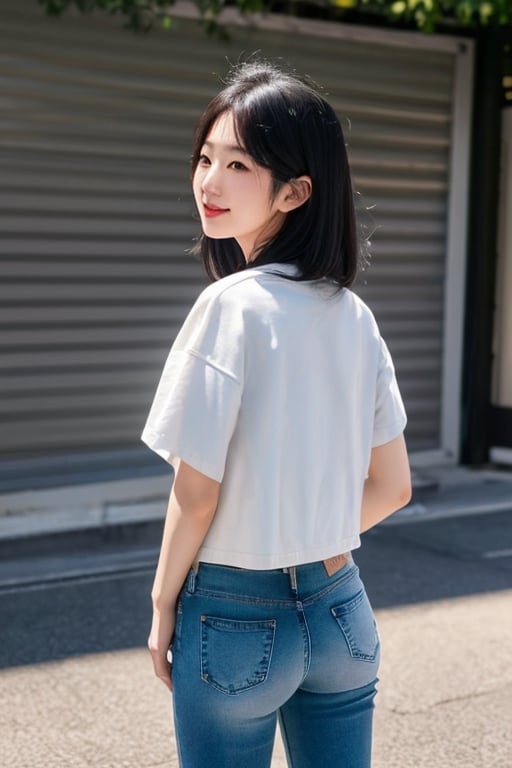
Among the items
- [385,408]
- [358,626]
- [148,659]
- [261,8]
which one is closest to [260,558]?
[358,626]

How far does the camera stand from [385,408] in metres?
1.83

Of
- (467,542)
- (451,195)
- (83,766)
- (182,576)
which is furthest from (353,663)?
(451,195)

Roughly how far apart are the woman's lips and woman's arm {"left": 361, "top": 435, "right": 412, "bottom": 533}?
49 cm

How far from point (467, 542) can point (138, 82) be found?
397 cm

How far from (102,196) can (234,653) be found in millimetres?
6419

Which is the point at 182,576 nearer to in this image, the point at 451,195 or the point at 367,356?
the point at 367,356

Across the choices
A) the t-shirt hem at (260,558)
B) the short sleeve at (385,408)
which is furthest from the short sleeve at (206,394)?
the short sleeve at (385,408)

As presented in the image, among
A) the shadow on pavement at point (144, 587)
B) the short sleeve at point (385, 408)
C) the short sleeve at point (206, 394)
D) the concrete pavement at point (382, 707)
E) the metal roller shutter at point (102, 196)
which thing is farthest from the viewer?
the metal roller shutter at point (102, 196)

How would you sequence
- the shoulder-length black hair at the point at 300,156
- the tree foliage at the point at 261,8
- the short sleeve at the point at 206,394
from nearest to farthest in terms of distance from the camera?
the short sleeve at the point at 206,394
the shoulder-length black hair at the point at 300,156
the tree foliage at the point at 261,8

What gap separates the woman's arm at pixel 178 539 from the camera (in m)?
1.59

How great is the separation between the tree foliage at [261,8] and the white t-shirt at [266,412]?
5.69 metres

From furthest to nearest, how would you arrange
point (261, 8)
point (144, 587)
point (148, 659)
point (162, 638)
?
point (261, 8), point (144, 587), point (148, 659), point (162, 638)

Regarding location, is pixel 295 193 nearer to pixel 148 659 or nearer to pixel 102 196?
pixel 148 659

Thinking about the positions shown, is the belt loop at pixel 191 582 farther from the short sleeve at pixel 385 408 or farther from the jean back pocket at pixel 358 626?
the short sleeve at pixel 385 408
